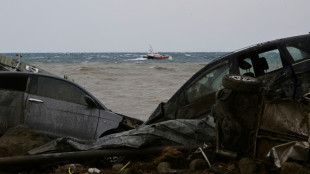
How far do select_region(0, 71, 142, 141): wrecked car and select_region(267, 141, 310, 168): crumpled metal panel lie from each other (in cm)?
399

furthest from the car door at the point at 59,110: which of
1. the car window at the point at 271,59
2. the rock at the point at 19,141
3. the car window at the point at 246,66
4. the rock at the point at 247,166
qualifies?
the rock at the point at 247,166

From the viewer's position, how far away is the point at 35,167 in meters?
5.68

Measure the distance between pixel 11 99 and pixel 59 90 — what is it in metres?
0.90

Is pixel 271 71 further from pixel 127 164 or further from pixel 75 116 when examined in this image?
pixel 75 116

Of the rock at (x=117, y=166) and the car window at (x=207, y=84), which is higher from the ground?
the car window at (x=207, y=84)

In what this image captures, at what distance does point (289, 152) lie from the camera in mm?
4555

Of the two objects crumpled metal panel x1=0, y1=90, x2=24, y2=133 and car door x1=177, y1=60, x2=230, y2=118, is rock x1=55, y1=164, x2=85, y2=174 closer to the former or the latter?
crumpled metal panel x1=0, y1=90, x2=24, y2=133

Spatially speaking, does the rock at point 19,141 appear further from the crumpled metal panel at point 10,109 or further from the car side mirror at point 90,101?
the car side mirror at point 90,101

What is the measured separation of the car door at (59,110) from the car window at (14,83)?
16 cm

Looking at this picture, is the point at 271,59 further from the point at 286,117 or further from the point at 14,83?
the point at 14,83

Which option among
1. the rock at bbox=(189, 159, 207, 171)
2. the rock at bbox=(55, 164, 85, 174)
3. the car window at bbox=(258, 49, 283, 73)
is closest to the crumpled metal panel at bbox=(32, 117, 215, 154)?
the rock at bbox=(55, 164, 85, 174)

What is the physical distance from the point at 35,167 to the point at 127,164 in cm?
123

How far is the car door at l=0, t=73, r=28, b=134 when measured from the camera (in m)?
7.45

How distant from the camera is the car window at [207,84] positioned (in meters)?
7.24
